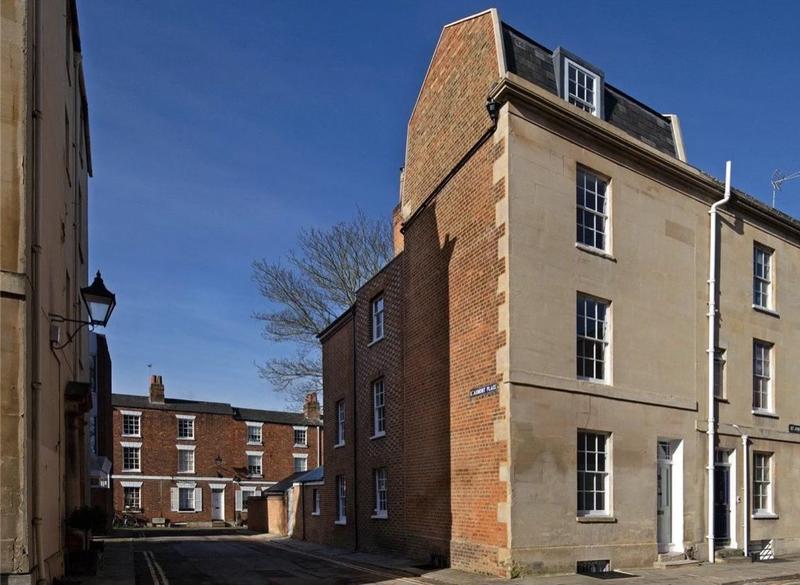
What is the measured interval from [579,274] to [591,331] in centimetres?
130

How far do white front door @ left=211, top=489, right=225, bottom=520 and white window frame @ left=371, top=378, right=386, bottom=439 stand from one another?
36590 millimetres

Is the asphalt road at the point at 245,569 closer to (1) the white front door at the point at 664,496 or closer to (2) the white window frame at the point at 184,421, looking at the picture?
(1) the white front door at the point at 664,496

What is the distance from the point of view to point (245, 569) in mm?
16891

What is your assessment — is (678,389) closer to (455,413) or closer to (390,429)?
(455,413)

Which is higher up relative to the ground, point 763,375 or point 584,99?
point 584,99

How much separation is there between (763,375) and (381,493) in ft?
37.4

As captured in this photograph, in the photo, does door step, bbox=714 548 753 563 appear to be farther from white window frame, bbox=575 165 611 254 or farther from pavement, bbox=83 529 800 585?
white window frame, bbox=575 165 611 254

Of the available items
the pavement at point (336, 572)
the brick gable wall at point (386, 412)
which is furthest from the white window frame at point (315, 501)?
the brick gable wall at point (386, 412)

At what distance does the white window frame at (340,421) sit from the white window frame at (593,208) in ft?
38.1

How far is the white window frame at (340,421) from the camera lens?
78.9 feet

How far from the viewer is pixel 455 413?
51.1 feet

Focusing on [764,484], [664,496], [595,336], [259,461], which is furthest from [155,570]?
[259,461]

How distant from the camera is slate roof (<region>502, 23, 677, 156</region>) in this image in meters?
15.4

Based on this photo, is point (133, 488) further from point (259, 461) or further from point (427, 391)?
point (427, 391)
